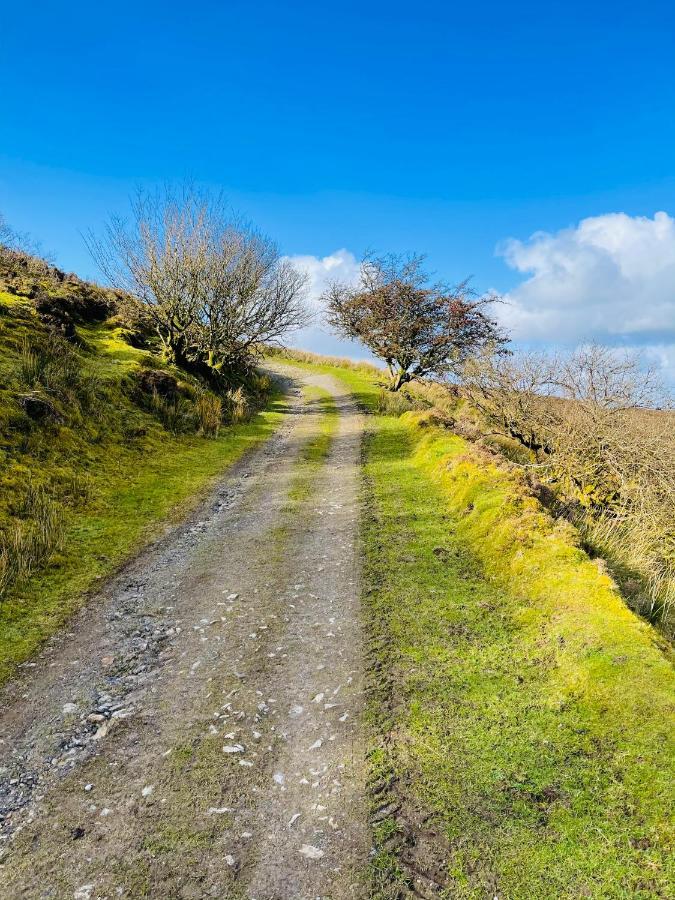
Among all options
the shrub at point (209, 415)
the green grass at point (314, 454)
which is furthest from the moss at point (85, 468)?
the green grass at point (314, 454)

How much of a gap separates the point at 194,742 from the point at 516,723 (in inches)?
146

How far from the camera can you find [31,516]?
1011 centimetres

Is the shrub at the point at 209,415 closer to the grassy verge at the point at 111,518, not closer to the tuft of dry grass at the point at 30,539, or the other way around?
the grassy verge at the point at 111,518

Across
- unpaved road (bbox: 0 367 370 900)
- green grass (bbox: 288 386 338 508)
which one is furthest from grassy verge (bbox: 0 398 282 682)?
green grass (bbox: 288 386 338 508)

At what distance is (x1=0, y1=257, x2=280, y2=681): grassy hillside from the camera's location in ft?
28.3

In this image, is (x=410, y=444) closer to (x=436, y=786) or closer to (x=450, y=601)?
(x=450, y=601)

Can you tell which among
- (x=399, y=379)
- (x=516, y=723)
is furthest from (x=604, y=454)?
(x=399, y=379)

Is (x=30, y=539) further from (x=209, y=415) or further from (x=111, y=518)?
(x=209, y=415)

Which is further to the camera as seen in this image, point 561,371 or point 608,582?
point 561,371

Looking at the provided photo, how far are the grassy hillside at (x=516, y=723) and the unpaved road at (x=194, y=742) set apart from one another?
0.54 meters

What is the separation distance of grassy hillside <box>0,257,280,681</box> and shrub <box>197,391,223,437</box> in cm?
7

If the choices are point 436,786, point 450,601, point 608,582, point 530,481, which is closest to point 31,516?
point 450,601

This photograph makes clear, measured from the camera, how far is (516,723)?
222 inches

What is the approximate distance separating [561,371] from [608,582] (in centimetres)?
954
